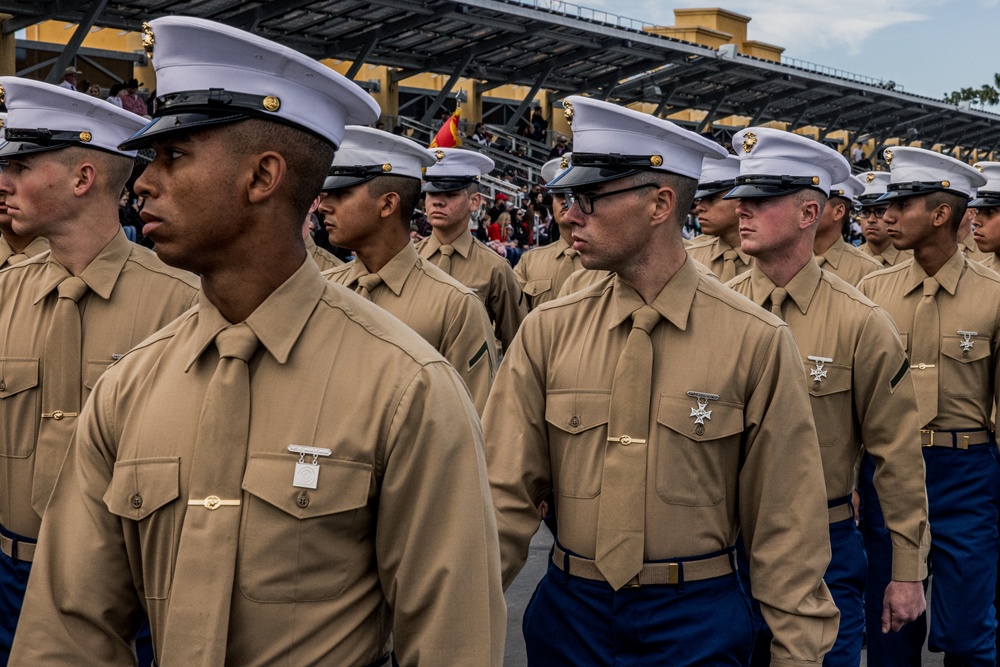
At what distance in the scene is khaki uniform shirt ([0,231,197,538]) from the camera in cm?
393

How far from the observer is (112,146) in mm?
4309

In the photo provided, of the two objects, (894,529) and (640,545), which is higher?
(640,545)

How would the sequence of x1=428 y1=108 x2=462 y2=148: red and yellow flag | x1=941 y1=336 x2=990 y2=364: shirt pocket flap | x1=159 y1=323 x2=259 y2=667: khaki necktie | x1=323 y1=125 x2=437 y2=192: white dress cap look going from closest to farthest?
x1=159 y1=323 x2=259 y2=667: khaki necktie < x1=323 y1=125 x2=437 y2=192: white dress cap < x1=941 y1=336 x2=990 y2=364: shirt pocket flap < x1=428 y1=108 x2=462 y2=148: red and yellow flag

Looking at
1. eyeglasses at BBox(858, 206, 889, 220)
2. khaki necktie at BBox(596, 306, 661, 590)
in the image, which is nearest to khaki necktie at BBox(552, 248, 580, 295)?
eyeglasses at BBox(858, 206, 889, 220)

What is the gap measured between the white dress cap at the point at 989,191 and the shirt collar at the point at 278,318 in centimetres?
611

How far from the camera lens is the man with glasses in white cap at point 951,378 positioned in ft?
18.0

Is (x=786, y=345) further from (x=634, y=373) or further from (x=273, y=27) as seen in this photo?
(x=273, y=27)

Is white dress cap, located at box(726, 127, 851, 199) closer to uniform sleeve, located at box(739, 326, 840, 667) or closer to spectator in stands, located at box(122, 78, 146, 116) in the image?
uniform sleeve, located at box(739, 326, 840, 667)

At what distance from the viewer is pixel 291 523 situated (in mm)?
2311

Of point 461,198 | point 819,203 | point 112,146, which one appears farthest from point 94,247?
point 461,198

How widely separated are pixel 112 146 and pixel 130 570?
7.33ft

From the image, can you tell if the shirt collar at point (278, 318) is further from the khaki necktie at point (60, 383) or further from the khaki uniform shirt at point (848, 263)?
the khaki uniform shirt at point (848, 263)

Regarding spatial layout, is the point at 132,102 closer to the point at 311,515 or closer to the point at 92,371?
the point at 92,371

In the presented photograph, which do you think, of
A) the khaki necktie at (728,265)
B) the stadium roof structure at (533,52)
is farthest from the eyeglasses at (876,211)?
the stadium roof structure at (533,52)
